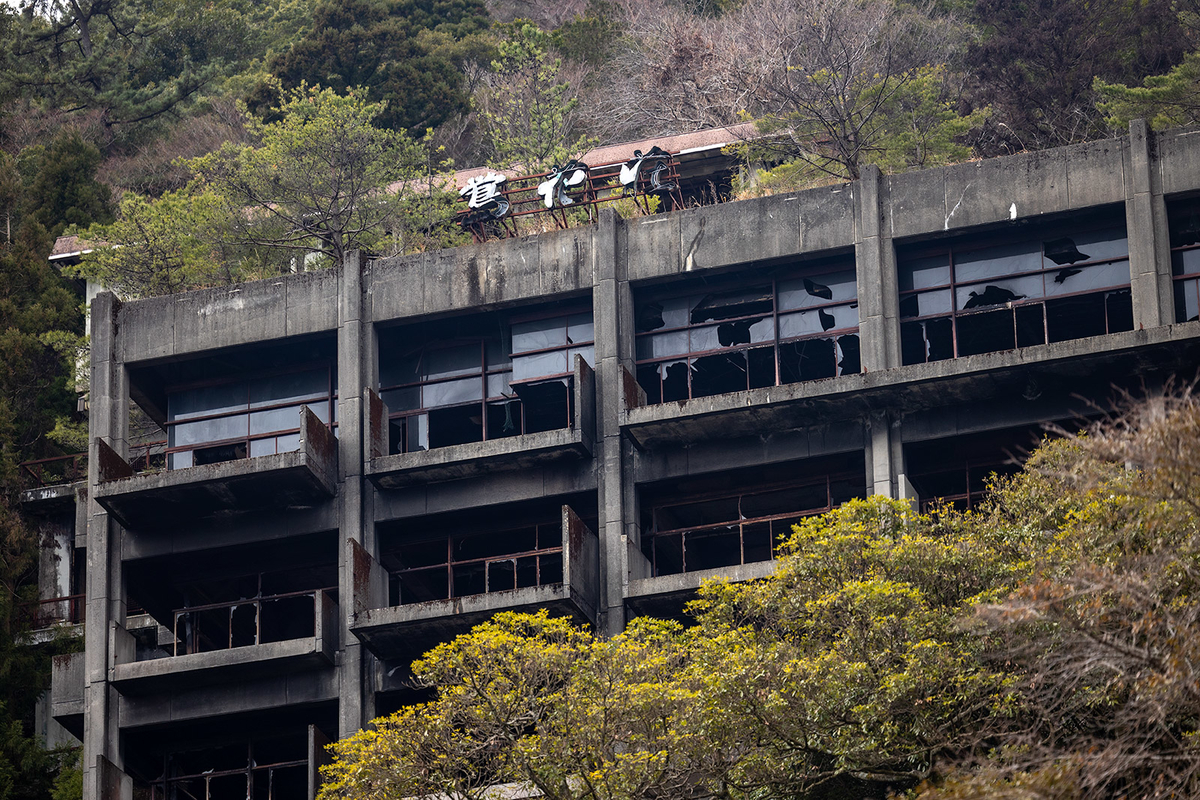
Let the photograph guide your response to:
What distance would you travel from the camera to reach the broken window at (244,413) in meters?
50.1

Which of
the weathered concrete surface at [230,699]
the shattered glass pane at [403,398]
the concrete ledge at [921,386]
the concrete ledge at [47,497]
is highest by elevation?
the shattered glass pane at [403,398]

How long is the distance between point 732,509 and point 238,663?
12.6 meters

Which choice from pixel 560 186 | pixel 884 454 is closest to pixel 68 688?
pixel 560 186

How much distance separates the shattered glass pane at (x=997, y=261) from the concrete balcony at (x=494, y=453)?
939cm

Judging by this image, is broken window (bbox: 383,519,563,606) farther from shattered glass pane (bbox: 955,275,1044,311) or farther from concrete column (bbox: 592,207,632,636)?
shattered glass pane (bbox: 955,275,1044,311)

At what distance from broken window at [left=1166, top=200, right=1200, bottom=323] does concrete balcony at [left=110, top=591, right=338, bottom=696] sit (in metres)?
21.3

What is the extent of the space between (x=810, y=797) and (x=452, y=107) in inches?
1760

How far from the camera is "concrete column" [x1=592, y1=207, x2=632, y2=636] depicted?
1737 inches

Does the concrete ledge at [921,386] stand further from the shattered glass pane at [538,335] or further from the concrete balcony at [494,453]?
the shattered glass pane at [538,335]

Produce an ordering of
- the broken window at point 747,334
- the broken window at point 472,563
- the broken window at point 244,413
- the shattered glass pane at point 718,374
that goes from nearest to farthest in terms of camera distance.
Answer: the broken window at point 747,334
the shattered glass pane at point 718,374
the broken window at point 472,563
the broken window at point 244,413

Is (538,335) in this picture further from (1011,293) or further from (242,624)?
(1011,293)

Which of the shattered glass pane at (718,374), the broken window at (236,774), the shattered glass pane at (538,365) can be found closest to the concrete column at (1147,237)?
the shattered glass pane at (718,374)

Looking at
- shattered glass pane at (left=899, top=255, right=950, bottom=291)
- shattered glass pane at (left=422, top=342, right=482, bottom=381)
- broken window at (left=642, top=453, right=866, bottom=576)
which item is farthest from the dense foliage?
shattered glass pane at (left=422, top=342, right=482, bottom=381)

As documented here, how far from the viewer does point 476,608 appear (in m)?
43.4
